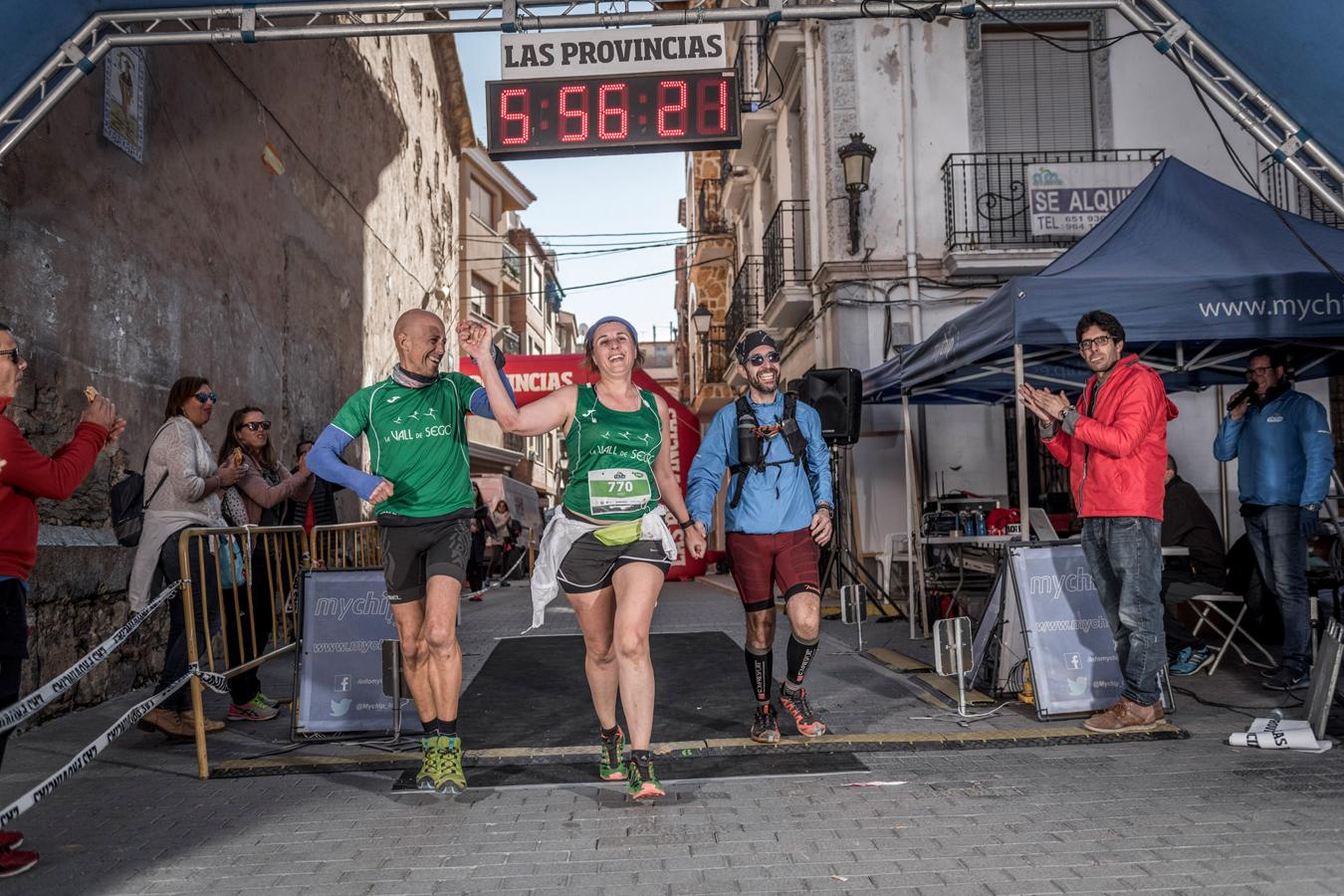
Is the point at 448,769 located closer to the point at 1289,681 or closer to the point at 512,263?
the point at 1289,681

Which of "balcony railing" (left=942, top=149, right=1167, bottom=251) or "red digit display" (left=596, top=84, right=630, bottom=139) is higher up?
"balcony railing" (left=942, top=149, right=1167, bottom=251)

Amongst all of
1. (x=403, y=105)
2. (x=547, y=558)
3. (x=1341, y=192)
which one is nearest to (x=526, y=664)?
(x=547, y=558)

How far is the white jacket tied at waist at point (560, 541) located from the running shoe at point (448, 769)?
0.66 metres

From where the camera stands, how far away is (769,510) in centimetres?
582

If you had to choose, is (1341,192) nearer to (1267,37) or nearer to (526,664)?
(1267,37)

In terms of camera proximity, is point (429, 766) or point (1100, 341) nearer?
point (429, 766)

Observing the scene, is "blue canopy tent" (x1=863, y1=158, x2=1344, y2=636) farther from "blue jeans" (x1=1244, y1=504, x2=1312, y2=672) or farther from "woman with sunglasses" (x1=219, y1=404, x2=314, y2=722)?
"woman with sunglasses" (x1=219, y1=404, x2=314, y2=722)

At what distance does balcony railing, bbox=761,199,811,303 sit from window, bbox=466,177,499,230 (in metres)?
18.6

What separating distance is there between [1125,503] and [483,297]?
3004cm

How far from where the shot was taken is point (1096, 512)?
591 centimetres

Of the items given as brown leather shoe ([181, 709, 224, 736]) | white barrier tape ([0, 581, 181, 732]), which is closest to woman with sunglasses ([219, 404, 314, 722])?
brown leather shoe ([181, 709, 224, 736])

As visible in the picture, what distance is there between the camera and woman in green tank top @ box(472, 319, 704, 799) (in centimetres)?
463

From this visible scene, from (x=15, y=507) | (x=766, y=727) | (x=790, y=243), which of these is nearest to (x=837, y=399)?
(x=766, y=727)

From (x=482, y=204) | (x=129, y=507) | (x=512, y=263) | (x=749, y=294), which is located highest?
(x=482, y=204)
